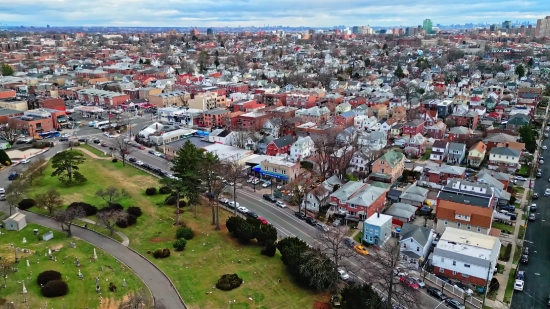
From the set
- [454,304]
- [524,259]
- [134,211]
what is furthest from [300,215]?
[524,259]

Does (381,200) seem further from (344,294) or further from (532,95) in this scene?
(532,95)

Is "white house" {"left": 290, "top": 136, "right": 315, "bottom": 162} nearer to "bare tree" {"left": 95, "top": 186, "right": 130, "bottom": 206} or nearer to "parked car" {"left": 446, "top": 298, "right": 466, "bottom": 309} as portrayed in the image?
"bare tree" {"left": 95, "top": 186, "right": 130, "bottom": 206}

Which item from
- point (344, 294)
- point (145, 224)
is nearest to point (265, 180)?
point (145, 224)

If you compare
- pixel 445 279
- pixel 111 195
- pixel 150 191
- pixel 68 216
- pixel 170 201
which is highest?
pixel 68 216

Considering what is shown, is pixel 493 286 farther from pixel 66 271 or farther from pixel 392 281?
pixel 66 271

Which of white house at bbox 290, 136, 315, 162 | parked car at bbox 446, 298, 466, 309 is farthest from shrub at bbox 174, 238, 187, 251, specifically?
white house at bbox 290, 136, 315, 162

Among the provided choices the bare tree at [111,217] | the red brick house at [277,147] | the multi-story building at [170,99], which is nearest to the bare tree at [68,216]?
the bare tree at [111,217]
